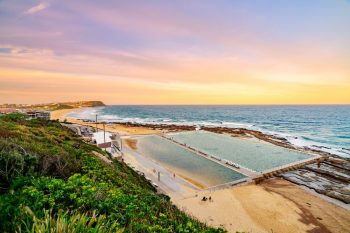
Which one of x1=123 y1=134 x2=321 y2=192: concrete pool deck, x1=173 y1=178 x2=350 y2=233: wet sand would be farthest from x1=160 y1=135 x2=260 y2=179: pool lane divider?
x1=173 y1=178 x2=350 y2=233: wet sand

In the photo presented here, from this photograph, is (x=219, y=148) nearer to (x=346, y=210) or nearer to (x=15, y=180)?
(x=346, y=210)

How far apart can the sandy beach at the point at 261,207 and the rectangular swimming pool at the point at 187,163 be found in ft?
7.66

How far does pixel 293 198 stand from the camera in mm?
20250

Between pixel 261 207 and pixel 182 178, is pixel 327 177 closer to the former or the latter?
pixel 261 207

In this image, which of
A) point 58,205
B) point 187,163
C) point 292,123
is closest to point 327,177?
point 187,163

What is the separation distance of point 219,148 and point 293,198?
21.0 m

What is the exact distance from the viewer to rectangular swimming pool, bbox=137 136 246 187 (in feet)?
82.5

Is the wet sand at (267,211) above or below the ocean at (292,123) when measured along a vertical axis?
below

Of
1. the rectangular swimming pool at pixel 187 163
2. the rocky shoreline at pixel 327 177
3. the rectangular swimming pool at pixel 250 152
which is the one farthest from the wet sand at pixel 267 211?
the rectangular swimming pool at pixel 250 152

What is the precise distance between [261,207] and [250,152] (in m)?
21.1

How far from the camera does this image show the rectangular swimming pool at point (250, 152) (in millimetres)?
31916

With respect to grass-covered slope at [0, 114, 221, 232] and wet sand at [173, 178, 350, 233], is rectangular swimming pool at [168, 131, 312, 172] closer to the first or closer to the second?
wet sand at [173, 178, 350, 233]

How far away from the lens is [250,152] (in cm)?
3847

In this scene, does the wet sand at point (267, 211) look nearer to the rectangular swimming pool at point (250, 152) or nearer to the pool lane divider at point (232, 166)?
the pool lane divider at point (232, 166)
